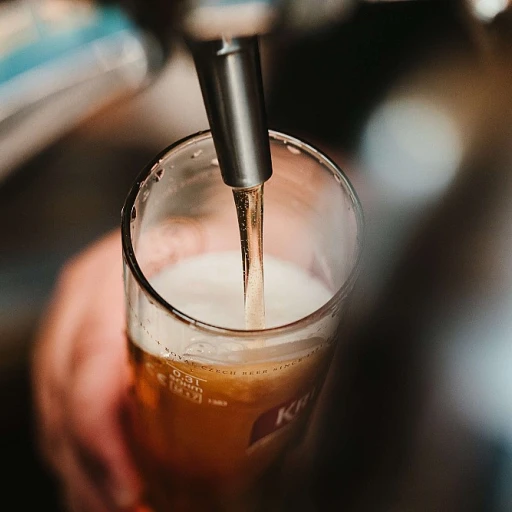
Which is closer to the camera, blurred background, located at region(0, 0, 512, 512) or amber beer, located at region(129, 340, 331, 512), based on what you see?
amber beer, located at region(129, 340, 331, 512)

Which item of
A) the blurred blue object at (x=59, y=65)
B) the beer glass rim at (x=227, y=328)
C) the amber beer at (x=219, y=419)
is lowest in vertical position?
the amber beer at (x=219, y=419)

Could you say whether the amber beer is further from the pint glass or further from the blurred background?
the blurred background

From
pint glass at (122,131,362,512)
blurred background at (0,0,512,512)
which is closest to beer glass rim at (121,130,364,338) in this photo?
pint glass at (122,131,362,512)

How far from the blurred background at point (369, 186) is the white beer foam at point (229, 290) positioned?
196 mm

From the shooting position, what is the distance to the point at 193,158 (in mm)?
417

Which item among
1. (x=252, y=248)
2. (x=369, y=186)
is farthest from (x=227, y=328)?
(x=369, y=186)

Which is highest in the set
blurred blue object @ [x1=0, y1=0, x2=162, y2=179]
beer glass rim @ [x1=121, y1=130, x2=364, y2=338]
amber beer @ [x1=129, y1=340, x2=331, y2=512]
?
blurred blue object @ [x1=0, y1=0, x2=162, y2=179]

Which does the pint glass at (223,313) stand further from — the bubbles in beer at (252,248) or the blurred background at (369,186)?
the blurred background at (369,186)

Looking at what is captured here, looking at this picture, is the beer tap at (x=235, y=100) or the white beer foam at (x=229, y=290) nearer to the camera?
the beer tap at (x=235, y=100)

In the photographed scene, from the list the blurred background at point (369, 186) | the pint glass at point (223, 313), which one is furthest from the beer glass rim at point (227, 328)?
the blurred background at point (369, 186)

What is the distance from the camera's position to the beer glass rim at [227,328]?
1.09ft

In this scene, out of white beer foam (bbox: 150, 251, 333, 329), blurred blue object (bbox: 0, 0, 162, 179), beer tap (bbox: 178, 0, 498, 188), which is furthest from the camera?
blurred blue object (bbox: 0, 0, 162, 179)

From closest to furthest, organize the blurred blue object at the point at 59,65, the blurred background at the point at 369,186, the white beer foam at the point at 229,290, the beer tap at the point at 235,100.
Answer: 1. the beer tap at the point at 235,100
2. the white beer foam at the point at 229,290
3. the blurred background at the point at 369,186
4. the blurred blue object at the point at 59,65

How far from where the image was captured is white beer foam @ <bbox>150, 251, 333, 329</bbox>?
0.42m
